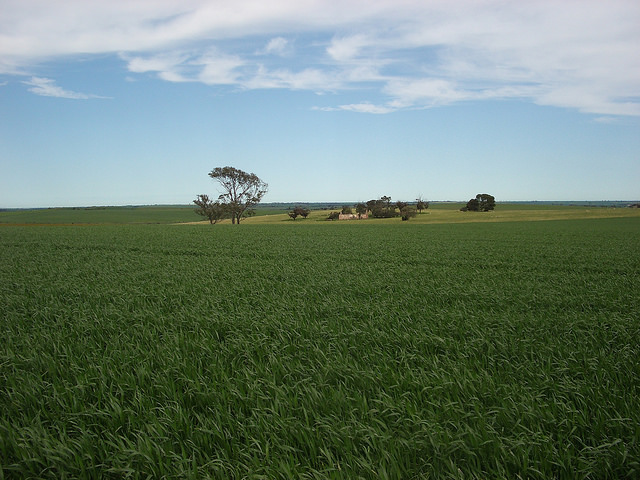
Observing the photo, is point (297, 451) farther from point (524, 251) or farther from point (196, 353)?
point (524, 251)

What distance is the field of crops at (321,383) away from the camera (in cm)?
388

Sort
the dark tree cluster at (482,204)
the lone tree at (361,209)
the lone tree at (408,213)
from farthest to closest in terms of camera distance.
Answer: the dark tree cluster at (482,204), the lone tree at (361,209), the lone tree at (408,213)

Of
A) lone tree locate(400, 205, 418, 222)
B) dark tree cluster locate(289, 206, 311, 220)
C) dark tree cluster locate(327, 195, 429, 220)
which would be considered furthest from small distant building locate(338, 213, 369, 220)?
dark tree cluster locate(289, 206, 311, 220)

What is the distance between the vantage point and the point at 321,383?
5.28m

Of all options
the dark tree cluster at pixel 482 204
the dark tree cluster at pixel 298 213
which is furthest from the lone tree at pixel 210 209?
the dark tree cluster at pixel 482 204

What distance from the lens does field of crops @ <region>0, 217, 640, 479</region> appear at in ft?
12.7

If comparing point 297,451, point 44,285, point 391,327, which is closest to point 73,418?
point 297,451

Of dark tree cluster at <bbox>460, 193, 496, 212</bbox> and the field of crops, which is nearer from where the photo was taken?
the field of crops

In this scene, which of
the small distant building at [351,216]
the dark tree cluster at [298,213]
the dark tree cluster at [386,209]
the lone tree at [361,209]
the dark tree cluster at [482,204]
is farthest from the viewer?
the dark tree cluster at [482,204]

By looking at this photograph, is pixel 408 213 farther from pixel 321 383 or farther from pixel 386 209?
pixel 321 383

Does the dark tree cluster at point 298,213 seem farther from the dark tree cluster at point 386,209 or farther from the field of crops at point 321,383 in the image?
the field of crops at point 321,383

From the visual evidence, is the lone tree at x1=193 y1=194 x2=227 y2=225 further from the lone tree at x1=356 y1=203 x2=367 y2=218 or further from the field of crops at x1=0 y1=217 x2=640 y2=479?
the field of crops at x1=0 y1=217 x2=640 y2=479

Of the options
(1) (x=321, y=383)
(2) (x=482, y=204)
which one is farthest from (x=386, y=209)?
(1) (x=321, y=383)

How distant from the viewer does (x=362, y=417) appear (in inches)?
177
